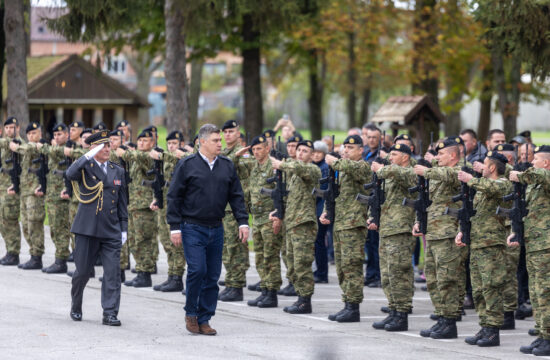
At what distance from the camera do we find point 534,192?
32.7ft

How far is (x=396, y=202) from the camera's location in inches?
436

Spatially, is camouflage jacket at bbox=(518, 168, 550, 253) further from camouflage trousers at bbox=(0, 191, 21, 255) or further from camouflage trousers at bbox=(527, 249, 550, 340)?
camouflage trousers at bbox=(0, 191, 21, 255)

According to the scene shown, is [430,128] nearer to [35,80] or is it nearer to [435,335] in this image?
[435,335]

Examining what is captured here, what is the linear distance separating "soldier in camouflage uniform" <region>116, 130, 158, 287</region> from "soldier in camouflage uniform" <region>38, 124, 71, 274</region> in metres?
1.33

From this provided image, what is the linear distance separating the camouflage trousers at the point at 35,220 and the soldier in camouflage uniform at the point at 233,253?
12.4ft

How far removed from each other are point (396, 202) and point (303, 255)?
1.43m

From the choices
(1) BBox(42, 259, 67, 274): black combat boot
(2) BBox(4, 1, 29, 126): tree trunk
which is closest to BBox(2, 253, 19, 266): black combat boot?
(1) BBox(42, 259, 67, 274): black combat boot

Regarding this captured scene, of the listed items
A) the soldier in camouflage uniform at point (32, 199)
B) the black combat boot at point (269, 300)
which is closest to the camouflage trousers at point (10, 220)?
the soldier in camouflage uniform at point (32, 199)

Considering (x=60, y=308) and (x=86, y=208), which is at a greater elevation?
(x=86, y=208)

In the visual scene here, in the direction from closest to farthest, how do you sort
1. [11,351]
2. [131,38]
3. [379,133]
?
[11,351] → [379,133] → [131,38]

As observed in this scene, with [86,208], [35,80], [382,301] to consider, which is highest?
[35,80]

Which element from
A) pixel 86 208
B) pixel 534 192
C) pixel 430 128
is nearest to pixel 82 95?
pixel 430 128

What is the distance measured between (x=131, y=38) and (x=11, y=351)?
72.2 ft

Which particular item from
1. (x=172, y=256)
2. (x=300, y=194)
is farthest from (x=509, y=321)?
(x=172, y=256)
